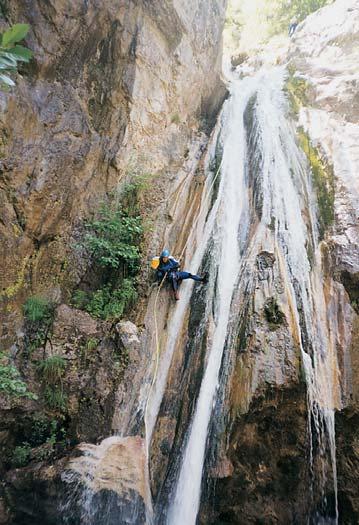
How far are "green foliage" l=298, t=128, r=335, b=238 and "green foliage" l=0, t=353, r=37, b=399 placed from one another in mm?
6113

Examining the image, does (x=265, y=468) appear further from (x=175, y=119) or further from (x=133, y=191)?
(x=175, y=119)

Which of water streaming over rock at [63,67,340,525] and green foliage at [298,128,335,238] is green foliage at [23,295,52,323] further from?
green foliage at [298,128,335,238]

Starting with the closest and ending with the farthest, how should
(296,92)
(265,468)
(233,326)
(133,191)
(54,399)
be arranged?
(265,468)
(54,399)
(233,326)
(133,191)
(296,92)

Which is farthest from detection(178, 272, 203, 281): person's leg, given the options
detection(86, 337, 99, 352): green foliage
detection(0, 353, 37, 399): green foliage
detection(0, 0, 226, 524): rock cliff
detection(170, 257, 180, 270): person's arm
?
detection(0, 353, 37, 399): green foliage

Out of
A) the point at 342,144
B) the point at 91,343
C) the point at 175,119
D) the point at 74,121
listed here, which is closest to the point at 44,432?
the point at 91,343

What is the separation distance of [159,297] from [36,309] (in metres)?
2.29

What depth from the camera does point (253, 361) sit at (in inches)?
205

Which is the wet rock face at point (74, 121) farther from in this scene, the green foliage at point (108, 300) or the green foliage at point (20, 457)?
the green foliage at point (20, 457)

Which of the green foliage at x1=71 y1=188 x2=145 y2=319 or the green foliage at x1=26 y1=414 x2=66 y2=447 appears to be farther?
the green foliage at x1=71 y1=188 x2=145 y2=319

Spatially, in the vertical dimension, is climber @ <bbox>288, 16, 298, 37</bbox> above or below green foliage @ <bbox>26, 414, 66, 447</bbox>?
above

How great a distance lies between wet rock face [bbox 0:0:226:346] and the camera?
593 centimetres

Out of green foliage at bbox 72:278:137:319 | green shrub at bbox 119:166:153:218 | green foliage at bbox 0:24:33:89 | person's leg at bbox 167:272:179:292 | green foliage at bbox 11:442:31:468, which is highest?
green shrub at bbox 119:166:153:218

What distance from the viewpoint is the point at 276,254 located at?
6445 millimetres

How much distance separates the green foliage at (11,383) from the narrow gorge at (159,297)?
25 millimetres
